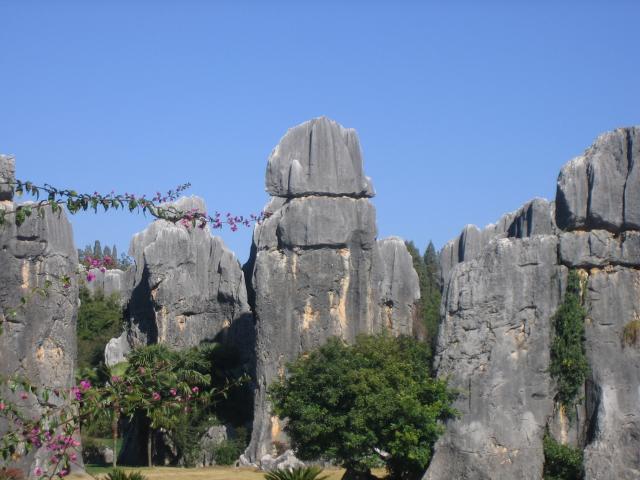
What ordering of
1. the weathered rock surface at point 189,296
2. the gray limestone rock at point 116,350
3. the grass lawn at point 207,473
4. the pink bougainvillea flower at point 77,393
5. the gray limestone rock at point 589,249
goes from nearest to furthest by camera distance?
the pink bougainvillea flower at point 77,393, the gray limestone rock at point 589,249, the grass lawn at point 207,473, the weathered rock surface at point 189,296, the gray limestone rock at point 116,350

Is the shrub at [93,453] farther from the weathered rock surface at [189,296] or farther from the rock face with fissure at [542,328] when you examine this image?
the rock face with fissure at [542,328]

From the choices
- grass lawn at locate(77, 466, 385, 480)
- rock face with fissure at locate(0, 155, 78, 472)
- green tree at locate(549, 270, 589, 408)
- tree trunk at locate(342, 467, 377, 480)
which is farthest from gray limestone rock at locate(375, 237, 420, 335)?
green tree at locate(549, 270, 589, 408)

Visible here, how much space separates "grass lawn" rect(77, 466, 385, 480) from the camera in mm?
29719

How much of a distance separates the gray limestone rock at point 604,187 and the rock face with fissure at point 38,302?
13502 millimetres

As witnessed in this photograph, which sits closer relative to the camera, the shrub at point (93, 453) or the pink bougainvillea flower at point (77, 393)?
the pink bougainvillea flower at point (77, 393)

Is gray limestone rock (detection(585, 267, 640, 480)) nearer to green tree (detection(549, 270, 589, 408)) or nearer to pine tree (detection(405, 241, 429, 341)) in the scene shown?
green tree (detection(549, 270, 589, 408))

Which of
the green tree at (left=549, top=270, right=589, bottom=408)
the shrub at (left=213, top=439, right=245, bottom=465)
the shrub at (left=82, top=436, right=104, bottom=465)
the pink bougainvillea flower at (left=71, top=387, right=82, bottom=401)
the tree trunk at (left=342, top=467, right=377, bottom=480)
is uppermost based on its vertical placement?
the green tree at (left=549, top=270, right=589, bottom=408)

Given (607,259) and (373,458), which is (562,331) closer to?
(607,259)

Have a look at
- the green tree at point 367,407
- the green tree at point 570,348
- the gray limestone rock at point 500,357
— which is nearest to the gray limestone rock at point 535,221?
the gray limestone rock at point 500,357

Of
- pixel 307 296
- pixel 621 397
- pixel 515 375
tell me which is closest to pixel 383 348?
pixel 515 375

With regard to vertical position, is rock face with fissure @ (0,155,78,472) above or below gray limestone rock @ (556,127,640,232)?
below

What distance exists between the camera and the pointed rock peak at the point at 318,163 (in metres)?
36.1

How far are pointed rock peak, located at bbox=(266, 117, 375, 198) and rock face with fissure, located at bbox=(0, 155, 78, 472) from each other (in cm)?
839

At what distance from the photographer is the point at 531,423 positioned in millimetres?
21625
